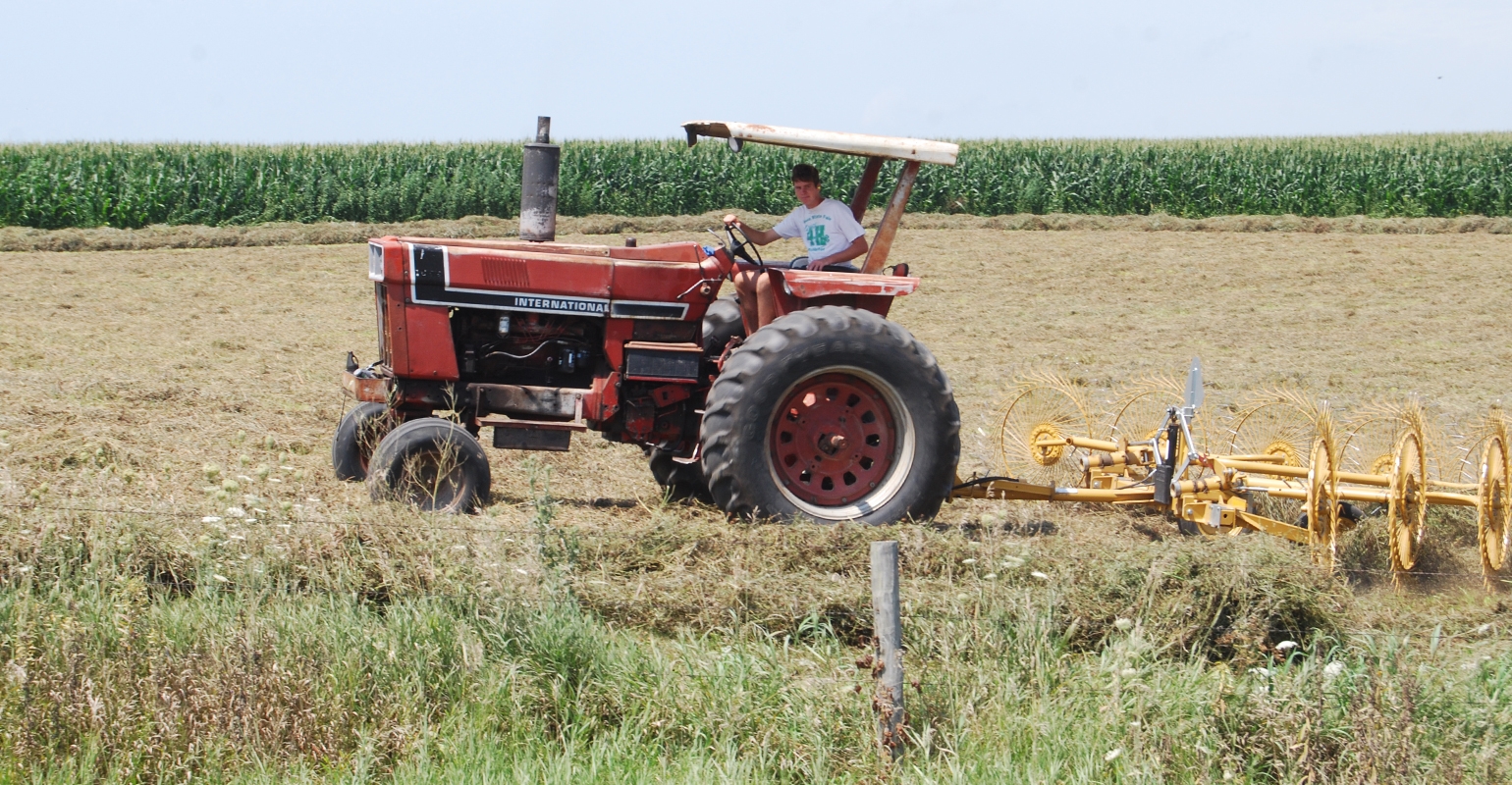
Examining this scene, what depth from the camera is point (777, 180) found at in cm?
2486

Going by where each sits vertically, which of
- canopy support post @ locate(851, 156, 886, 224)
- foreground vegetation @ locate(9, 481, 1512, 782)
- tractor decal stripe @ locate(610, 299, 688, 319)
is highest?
canopy support post @ locate(851, 156, 886, 224)

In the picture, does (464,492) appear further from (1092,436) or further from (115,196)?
(115,196)

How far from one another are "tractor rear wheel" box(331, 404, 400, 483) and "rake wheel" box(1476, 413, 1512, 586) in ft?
16.8

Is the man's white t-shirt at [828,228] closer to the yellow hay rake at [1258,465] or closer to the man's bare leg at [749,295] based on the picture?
the man's bare leg at [749,295]

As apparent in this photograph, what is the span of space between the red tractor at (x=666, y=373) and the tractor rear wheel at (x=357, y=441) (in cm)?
1

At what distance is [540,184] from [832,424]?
1.86m

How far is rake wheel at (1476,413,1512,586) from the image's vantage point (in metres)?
5.70

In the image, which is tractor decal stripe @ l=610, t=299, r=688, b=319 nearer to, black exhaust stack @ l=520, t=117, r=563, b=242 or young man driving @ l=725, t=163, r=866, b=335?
young man driving @ l=725, t=163, r=866, b=335

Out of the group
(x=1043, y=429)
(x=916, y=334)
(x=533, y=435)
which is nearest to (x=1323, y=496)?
(x=1043, y=429)

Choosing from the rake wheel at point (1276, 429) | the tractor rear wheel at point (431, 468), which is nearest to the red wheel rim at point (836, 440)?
the tractor rear wheel at point (431, 468)

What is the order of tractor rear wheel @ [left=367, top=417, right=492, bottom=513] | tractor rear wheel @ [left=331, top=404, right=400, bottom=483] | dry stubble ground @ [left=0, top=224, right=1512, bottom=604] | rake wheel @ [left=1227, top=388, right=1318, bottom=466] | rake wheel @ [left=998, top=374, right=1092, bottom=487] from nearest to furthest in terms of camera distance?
tractor rear wheel @ [left=367, top=417, right=492, bottom=513] < tractor rear wheel @ [left=331, top=404, right=400, bottom=483] < rake wheel @ [left=1227, top=388, right=1318, bottom=466] < dry stubble ground @ [left=0, top=224, right=1512, bottom=604] < rake wheel @ [left=998, top=374, right=1092, bottom=487]

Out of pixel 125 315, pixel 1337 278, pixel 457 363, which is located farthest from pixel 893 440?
pixel 1337 278

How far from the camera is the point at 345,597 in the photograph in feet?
14.9

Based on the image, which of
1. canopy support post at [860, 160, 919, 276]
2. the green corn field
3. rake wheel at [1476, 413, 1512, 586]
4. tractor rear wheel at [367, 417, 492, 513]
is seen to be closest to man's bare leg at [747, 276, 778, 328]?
canopy support post at [860, 160, 919, 276]
